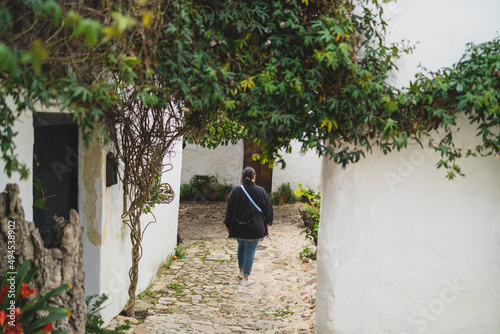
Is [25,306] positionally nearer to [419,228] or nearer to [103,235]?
[103,235]

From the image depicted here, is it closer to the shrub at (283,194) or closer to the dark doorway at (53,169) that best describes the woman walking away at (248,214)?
the dark doorway at (53,169)

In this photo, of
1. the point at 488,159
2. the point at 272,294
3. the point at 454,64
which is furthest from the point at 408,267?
the point at 272,294

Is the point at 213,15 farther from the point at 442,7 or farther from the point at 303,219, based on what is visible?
the point at 303,219

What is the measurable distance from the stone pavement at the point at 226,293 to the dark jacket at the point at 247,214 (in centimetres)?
90

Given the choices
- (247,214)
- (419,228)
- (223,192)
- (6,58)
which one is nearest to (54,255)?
(6,58)

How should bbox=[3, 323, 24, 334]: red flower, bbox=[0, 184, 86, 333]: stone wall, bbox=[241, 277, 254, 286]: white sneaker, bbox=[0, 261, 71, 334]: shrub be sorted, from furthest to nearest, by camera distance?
bbox=[241, 277, 254, 286]: white sneaker → bbox=[0, 184, 86, 333]: stone wall → bbox=[0, 261, 71, 334]: shrub → bbox=[3, 323, 24, 334]: red flower

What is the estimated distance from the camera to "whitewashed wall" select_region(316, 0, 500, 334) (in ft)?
13.3

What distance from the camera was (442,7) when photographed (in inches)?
159

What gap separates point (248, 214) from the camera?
6.47 meters

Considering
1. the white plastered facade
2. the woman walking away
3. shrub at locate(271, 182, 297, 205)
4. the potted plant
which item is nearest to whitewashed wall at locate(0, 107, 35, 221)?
the white plastered facade

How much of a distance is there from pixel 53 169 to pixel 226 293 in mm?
3326

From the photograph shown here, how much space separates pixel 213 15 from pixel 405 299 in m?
3.08

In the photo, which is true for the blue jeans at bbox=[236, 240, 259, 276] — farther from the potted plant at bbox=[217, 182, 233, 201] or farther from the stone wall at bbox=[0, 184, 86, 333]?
the potted plant at bbox=[217, 182, 233, 201]

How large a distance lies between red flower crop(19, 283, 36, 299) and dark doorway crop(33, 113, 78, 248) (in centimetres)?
109
